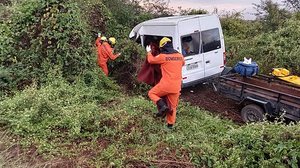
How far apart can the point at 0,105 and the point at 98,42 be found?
4980 millimetres

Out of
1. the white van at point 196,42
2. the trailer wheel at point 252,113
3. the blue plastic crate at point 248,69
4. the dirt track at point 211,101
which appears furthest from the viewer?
the white van at point 196,42

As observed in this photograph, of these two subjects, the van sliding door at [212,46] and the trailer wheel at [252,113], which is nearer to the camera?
the trailer wheel at [252,113]

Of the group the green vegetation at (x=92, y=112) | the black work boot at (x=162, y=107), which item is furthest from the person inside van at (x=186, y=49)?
the black work boot at (x=162, y=107)

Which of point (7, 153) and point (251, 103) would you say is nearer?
point (7, 153)

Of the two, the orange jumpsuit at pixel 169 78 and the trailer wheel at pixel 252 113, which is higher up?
the orange jumpsuit at pixel 169 78

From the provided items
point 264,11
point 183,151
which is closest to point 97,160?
point 183,151

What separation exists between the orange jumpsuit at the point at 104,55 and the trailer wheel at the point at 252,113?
4.36m

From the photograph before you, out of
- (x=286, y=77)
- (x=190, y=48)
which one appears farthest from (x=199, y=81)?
(x=286, y=77)

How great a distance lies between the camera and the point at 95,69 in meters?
10.1

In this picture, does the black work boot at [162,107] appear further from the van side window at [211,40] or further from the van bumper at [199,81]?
the van side window at [211,40]

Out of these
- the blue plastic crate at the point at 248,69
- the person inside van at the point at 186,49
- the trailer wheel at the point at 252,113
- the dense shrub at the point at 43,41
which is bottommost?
the trailer wheel at the point at 252,113

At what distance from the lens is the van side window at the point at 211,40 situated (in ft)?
35.8

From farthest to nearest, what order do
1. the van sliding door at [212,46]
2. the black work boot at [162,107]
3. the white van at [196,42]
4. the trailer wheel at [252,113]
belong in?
the van sliding door at [212,46] < the white van at [196,42] < the trailer wheel at [252,113] < the black work boot at [162,107]

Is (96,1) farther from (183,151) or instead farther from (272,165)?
(272,165)
